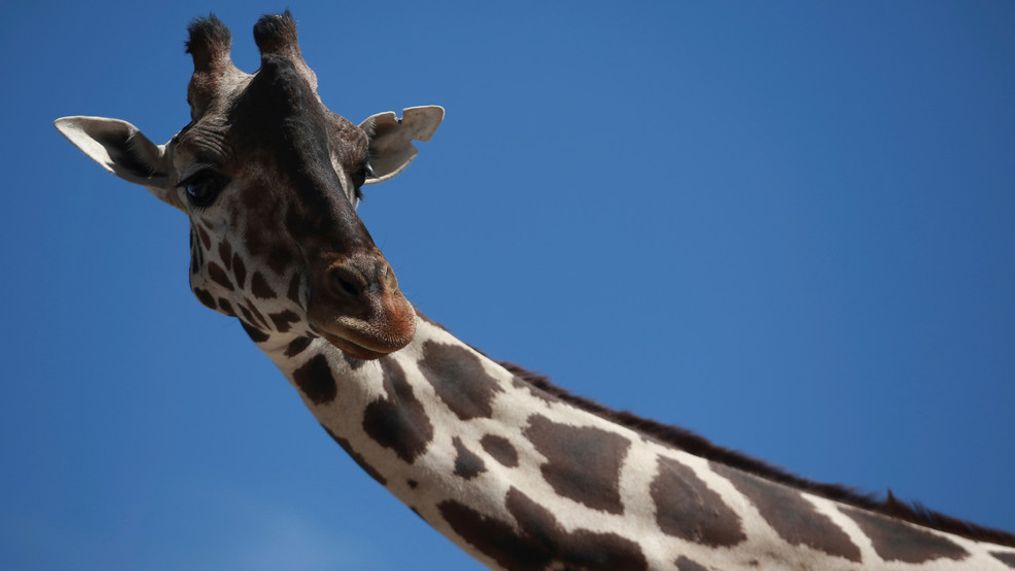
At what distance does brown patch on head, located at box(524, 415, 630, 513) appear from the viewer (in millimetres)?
4359

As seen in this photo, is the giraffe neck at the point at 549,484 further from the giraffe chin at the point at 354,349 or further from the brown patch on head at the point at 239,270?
the giraffe chin at the point at 354,349

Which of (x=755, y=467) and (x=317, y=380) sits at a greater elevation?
(x=755, y=467)

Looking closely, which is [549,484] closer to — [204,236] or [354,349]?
[354,349]

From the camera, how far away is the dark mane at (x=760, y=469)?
484cm

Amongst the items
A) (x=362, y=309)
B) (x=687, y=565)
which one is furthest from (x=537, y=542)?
(x=362, y=309)

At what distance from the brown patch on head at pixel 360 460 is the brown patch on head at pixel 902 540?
6.96ft

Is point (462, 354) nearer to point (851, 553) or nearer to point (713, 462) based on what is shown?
point (713, 462)

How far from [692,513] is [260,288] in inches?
80.5

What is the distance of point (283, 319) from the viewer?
413cm

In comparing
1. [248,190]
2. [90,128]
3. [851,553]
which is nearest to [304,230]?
[248,190]

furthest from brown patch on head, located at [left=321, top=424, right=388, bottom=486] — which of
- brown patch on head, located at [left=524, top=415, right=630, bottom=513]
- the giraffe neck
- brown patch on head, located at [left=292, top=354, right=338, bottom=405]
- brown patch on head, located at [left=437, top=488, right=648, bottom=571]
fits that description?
brown patch on head, located at [left=524, top=415, right=630, bottom=513]

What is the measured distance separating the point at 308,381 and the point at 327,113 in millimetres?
1163

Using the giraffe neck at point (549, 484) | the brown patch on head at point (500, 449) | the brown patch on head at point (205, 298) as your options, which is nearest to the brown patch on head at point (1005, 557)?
the giraffe neck at point (549, 484)

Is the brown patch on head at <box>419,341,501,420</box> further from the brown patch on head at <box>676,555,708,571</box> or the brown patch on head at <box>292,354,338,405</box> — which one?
the brown patch on head at <box>676,555,708,571</box>
